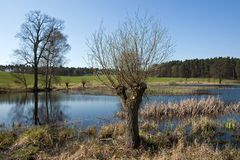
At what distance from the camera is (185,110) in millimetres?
20781

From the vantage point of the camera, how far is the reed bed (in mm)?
20047

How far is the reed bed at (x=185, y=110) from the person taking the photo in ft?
65.8

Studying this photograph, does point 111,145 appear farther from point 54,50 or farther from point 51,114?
point 54,50

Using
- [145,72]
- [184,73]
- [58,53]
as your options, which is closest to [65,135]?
[145,72]

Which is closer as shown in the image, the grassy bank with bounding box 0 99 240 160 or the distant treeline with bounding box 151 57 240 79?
the grassy bank with bounding box 0 99 240 160

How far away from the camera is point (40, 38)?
4838cm

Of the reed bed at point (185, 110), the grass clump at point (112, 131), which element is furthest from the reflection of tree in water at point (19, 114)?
the reed bed at point (185, 110)

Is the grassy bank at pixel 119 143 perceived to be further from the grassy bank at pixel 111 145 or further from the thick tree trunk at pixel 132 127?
the thick tree trunk at pixel 132 127

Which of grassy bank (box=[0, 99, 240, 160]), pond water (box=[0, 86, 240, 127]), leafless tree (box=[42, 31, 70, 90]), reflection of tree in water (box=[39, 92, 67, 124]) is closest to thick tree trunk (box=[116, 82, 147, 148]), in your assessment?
grassy bank (box=[0, 99, 240, 160])

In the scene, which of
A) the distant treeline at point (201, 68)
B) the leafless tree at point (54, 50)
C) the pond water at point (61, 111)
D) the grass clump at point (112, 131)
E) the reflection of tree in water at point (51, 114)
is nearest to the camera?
the grass clump at point (112, 131)

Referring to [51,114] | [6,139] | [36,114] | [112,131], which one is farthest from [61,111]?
[6,139]

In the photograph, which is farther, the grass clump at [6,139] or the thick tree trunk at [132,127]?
the grass clump at [6,139]

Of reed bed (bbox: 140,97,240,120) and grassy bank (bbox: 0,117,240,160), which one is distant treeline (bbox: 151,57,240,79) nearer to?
reed bed (bbox: 140,97,240,120)

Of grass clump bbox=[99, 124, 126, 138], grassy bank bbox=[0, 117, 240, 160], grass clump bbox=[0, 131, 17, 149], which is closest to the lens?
grassy bank bbox=[0, 117, 240, 160]
